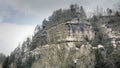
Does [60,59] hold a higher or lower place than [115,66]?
higher

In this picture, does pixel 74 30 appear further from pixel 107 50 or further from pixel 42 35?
pixel 107 50

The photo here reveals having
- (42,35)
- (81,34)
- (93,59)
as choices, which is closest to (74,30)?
(81,34)

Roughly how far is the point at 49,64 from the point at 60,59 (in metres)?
1.85

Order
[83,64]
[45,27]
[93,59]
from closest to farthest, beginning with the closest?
[83,64]
[93,59]
[45,27]

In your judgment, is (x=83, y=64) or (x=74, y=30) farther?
(x=74, y=30)

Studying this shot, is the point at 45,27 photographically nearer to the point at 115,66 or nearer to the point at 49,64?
the point at 115,66

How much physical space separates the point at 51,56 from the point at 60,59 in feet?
4.60

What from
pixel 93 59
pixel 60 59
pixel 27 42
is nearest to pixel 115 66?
pixel 93 59

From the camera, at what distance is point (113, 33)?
87.1m

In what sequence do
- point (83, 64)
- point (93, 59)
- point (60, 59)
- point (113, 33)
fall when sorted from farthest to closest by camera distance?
point (113, 33)
point (93, 59)
point (83, 64)
point (60, 59)

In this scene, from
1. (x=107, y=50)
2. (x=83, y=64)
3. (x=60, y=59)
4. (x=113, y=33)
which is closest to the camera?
(x=60, y=59)

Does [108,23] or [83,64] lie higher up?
[108,23]

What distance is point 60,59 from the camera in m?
35.4

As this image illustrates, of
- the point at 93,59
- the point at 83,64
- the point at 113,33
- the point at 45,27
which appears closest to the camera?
the point at 83,64
